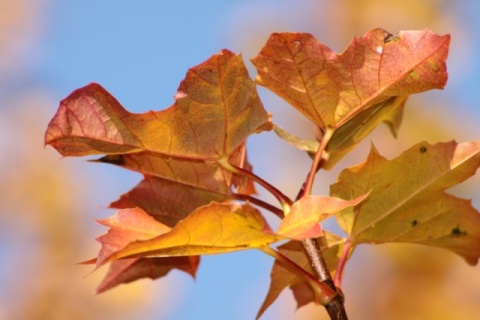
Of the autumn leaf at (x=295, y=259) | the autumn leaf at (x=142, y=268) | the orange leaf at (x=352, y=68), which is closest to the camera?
the orange leaf at (x=352, y=68)

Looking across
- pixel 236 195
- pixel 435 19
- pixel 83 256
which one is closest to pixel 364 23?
pixel 435 19

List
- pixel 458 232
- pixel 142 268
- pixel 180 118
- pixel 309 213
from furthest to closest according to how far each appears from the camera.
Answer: pixel 142 268 → pixel 458 232 → pixel 180 118 → pixel 309 213

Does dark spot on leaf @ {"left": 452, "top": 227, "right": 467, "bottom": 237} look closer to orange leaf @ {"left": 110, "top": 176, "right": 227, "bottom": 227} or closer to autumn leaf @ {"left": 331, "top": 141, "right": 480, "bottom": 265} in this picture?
autumn leaf @ {"left": 331, "top": 141, "right": 480, "bottom": 265}

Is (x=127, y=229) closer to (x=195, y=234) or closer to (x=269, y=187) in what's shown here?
(x=195, y=234)

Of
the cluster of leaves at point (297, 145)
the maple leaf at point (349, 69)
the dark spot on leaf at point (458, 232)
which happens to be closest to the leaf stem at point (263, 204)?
the cluster of leaves at point (297, 145)

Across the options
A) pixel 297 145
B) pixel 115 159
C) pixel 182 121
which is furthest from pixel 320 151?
pixel 115 159

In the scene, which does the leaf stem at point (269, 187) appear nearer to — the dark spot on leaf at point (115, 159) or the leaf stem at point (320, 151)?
the leaf stem at point (320, 151)
